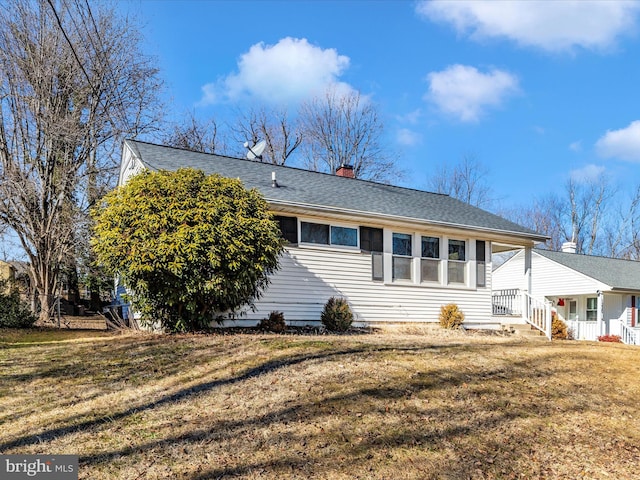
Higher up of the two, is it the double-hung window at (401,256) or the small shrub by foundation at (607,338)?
the double-hung window at (401,256)

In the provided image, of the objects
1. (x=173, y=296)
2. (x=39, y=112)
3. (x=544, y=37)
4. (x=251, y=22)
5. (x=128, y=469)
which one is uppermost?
(x=544, y=37)

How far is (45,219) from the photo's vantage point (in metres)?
15.9

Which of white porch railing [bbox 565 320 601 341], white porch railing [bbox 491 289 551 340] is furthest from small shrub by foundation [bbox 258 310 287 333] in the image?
white porch railing [bbox 565 320 601 341]

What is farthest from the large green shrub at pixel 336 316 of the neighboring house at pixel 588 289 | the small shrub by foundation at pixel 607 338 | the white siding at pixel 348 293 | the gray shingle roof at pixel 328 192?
the small shrub by foundation at pixel 607 338

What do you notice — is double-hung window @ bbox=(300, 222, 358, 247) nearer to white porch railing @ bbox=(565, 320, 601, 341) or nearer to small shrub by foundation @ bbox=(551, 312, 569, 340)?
small shrub by foundation @ bbox=(551, 312, 569, 340)

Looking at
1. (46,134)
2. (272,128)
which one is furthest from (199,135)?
(46,134)

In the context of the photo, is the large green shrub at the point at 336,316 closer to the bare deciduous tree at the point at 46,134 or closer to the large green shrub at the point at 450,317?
the large green shrub at the point at 450,317

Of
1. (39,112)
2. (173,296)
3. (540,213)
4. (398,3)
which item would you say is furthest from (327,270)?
(540,213)

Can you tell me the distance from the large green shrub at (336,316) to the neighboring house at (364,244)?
12.8 inches

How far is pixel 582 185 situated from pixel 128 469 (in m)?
44.5

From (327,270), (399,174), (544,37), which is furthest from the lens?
(399,174)

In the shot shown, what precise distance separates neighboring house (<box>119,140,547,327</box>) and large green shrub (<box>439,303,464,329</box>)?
0.21m

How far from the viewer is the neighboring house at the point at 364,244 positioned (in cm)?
1193

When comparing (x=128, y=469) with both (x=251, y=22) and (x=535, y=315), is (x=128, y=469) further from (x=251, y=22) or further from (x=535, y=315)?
(x=535, y=315)
